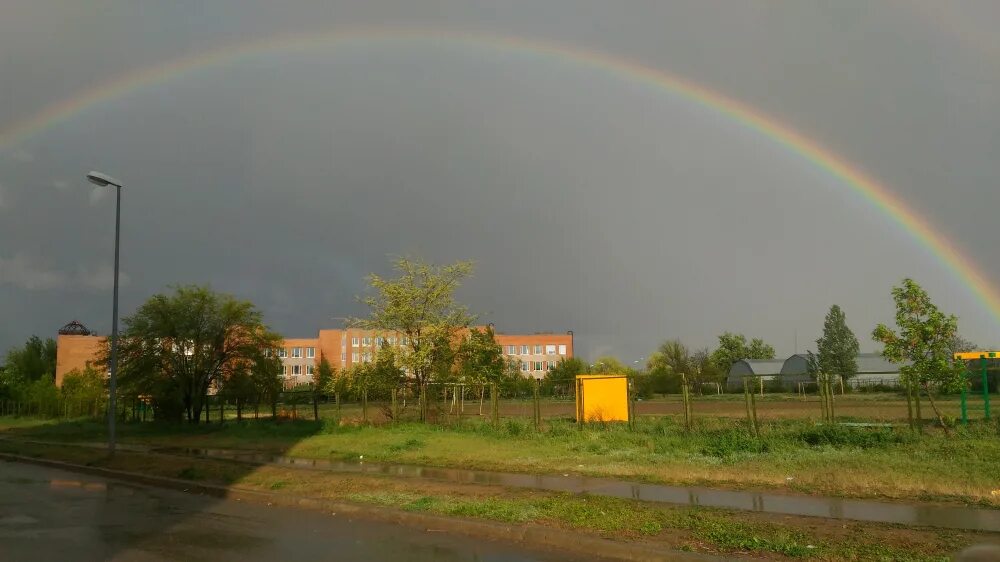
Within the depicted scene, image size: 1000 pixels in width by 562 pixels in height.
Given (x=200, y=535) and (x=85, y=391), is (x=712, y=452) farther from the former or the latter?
(x=85, y=391)

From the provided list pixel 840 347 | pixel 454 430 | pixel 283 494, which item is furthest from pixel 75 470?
pixel 840 347

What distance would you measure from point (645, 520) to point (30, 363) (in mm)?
85173

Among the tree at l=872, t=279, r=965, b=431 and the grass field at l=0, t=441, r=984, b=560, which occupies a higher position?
the tree at l=872, t=279, r=965, b=431

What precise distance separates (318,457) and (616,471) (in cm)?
898

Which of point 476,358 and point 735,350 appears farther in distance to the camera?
point 735,350

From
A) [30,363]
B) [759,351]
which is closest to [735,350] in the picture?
[759,351]

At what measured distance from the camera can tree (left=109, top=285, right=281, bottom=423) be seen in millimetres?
34062

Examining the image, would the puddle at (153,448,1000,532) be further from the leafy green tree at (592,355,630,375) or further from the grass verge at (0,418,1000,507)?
the leafy green tree at (592,355,630,375)

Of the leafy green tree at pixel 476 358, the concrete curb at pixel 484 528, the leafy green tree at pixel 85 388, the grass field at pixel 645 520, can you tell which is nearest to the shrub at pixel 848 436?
the grass field at pixel 645 520

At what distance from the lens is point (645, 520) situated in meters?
9.28

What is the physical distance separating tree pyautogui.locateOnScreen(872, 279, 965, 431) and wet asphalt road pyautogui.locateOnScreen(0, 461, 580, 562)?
49.8 feet

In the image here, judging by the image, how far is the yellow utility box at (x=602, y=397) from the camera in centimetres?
2595

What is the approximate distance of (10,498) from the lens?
14.0 meters

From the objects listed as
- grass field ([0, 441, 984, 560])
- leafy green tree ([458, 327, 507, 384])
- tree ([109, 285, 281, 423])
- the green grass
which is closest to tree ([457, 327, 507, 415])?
leafy green tree ([458, 327, 507, 384])
